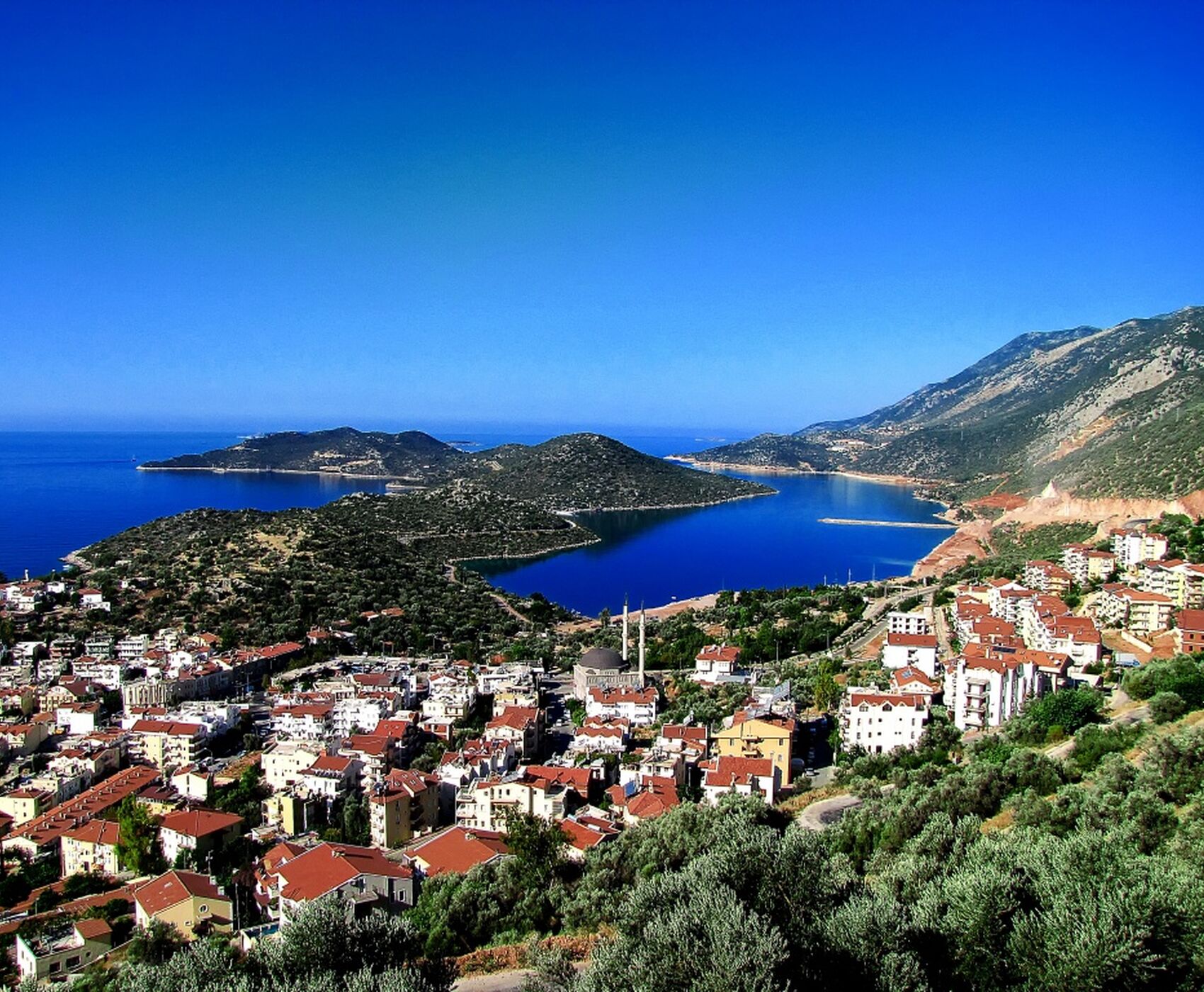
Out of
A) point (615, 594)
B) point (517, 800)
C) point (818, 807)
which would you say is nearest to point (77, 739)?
point (517, 800)

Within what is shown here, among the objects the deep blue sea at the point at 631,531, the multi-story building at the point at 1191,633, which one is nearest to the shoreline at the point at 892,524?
A: the deep blue sea at the point at 631,531

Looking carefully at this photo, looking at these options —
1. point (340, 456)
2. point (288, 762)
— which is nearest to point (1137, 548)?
point (288, 762)

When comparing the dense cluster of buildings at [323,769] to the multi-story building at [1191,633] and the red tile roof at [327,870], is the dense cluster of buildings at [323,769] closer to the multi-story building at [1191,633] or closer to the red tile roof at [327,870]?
the red tile roof at [327,870]

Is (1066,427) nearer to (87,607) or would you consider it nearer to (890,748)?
(890,748)

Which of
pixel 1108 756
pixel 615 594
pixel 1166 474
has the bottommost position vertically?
pixel 615 594

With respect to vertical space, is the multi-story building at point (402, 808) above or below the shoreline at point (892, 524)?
below
